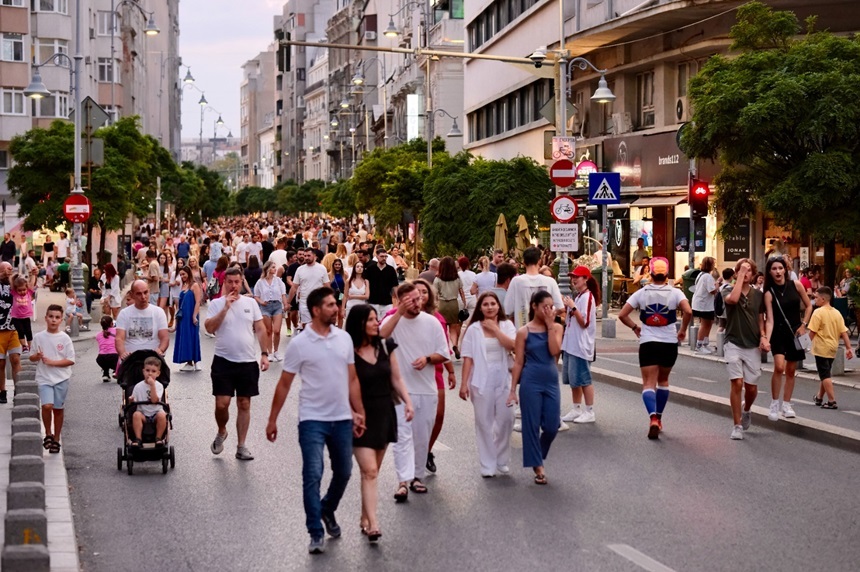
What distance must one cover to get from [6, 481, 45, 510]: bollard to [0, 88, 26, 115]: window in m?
59.8

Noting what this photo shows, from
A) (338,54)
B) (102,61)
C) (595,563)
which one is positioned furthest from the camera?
(338,54)

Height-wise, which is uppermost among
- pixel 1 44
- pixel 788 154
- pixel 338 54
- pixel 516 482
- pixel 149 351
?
pixel 338 54

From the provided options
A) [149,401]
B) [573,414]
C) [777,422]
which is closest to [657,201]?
[573,414]

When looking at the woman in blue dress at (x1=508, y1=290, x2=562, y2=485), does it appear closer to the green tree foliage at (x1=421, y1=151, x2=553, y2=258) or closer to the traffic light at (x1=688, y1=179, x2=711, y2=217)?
the traffic light at (x1=688, y1=179, x2=711, y2=217)

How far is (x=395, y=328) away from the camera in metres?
11.2

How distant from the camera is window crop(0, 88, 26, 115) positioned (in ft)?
215

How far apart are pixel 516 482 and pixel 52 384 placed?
183 inches

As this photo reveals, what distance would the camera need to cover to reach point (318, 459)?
9.12 meters

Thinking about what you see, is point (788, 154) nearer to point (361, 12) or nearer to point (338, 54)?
point (361, 12)

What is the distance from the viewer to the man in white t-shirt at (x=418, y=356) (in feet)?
36.2

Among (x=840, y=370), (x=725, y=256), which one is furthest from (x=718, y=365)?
(x=725, y=256)

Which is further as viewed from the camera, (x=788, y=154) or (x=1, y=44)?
(x=1, y=44)

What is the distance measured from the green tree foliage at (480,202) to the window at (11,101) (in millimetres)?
30407

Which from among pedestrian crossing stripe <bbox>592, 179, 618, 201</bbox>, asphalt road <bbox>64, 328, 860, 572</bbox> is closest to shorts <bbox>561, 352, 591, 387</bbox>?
asphalt road <bbox>64, 328, 860, 572</bbox>
